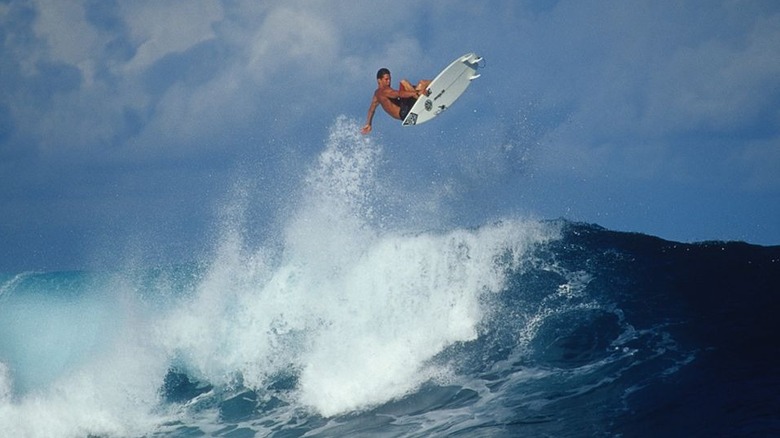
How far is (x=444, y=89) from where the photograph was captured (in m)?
10.8

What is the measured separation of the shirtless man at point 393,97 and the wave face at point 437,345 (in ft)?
11.0

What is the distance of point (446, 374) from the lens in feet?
29.7

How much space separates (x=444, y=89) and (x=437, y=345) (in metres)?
5.02

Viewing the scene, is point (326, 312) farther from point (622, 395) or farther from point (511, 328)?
point (622, 395)

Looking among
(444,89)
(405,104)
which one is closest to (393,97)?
(405,104)

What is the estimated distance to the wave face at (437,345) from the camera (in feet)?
24.2

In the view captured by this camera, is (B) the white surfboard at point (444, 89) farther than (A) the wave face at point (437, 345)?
Yes

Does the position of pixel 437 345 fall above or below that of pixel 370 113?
below

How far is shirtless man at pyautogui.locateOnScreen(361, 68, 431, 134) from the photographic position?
977 centimetres

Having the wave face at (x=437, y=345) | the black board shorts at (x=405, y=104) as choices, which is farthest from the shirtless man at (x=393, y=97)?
the wave face at (x=437, y=345)

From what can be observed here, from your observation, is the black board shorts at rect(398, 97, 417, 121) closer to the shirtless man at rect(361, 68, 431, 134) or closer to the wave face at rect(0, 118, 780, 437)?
the shirtless man at rect(361, 68, 431, 134)

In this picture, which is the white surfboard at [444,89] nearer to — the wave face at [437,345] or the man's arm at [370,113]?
the man's arm at [370,113]

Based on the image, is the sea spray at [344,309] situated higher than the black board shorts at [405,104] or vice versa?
the black board shorts at [405,104]

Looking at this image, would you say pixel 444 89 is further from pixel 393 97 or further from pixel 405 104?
pixel 393 97
